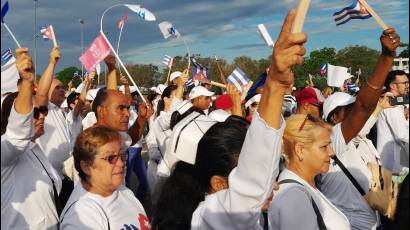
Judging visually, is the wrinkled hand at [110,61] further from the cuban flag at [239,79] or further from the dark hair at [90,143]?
the cuban flag at [239,79]

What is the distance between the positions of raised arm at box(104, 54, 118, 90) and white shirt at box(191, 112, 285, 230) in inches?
157

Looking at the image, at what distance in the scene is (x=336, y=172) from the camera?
381 centimetres

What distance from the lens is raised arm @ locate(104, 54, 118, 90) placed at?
18.7 ft

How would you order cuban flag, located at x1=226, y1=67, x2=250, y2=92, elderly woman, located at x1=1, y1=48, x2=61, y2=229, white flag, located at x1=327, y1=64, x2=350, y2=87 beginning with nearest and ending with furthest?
elderly woman, located at x1=1, y1=48, x2=61, y2=229 → white flag, located at x1=327, y1=64, x2=350, y2=87 → cuban flag, located at x1=226, y1=67, x2=250, y2=92

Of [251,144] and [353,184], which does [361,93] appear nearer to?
[353,184]

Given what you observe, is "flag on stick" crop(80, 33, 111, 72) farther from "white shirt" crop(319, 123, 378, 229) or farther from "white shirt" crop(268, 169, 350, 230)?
"white shirt" crop(268, 169, 350, 230)

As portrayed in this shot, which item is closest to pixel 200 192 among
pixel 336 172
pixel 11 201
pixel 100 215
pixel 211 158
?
pixel 211 158

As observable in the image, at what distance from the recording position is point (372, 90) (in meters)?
3.62

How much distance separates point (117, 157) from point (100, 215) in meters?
0.41

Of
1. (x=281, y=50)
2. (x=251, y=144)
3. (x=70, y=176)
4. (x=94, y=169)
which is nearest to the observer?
(x=281, y=50)

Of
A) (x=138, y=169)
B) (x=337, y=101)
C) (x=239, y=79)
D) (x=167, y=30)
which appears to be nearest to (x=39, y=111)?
(x=138, y=169)

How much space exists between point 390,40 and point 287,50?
2009mm

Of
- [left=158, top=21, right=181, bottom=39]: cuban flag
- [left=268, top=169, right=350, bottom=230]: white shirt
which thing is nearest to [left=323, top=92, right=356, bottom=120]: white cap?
[left=268, top=169, right=350, bottom=230]: white shirt

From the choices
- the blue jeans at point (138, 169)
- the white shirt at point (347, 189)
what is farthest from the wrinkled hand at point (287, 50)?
the blue jeans at point (138, 169)
